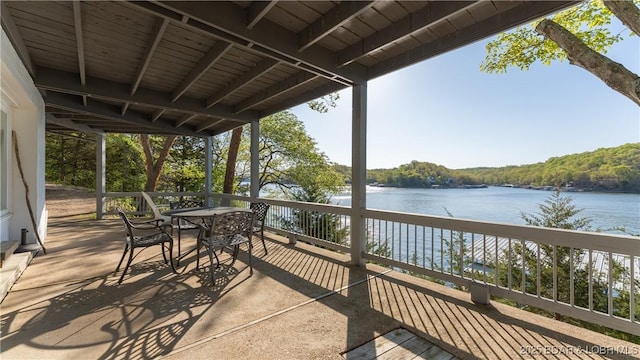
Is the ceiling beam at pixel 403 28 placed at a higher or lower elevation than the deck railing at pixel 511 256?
higher

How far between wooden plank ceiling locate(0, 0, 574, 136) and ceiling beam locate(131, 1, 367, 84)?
0.03ft

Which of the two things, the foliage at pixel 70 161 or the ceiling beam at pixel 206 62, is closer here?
the ceiling beam at pixel 206 62

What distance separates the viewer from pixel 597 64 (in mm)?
4828

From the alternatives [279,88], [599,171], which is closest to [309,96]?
[279,88]

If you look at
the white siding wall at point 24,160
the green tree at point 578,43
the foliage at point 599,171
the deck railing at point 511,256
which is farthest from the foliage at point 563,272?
the white siding wall at point 24,160

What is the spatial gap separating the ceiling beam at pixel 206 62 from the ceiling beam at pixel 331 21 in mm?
898

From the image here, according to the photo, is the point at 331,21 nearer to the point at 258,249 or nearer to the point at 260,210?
the point at 260,210

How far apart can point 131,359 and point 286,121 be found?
39.9 ft

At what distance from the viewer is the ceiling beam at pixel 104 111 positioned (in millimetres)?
5176

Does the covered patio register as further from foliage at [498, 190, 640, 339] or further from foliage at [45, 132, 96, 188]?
foliage at [45, 132, 96, 188]

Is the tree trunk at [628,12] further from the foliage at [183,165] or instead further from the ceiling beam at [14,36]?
the foliage at [183,165]

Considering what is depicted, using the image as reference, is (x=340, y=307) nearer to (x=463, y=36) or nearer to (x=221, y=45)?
(x=463, y=36)

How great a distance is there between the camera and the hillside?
751 centimetres

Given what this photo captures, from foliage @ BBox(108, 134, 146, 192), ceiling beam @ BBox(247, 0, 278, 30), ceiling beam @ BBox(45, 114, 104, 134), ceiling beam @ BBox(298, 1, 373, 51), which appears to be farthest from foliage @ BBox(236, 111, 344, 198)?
ceiling beam @ BBox(247, 0, 278, 30)
